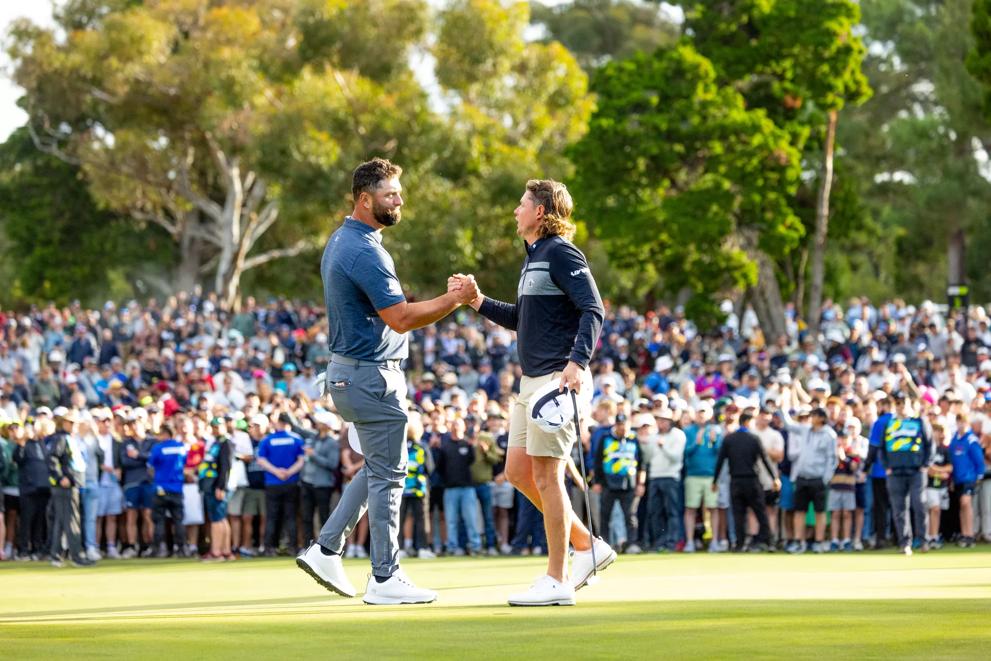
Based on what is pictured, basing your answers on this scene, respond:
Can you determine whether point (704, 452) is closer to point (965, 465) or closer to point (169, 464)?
point (965, 465)

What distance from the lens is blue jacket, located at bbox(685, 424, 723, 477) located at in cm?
2114

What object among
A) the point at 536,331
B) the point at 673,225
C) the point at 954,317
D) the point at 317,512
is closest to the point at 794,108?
the point at 673,225

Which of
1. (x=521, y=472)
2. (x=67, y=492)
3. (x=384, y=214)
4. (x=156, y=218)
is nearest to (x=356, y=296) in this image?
(x=384, y=214)

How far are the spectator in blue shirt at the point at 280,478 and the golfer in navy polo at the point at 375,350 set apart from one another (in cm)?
→ 1263

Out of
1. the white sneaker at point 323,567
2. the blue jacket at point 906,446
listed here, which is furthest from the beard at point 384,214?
the blue jacket at point 906,446

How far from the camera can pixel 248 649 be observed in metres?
6.70

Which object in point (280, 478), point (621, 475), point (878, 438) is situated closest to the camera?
point (878, 438)

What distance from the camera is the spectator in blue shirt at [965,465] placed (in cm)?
2072

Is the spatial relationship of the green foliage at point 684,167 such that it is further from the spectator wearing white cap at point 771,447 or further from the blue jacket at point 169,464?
the blue jacket at point 169,464

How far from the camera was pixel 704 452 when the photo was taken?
21.2 metres

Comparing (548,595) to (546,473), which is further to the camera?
(546,473)

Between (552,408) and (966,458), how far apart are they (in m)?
13.5

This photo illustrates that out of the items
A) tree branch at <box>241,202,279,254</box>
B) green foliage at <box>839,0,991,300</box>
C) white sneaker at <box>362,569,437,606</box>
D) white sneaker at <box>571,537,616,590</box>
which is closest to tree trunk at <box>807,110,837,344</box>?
green foliage at <box>839,0,991,300</box>

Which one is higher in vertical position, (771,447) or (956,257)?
(956,257)
